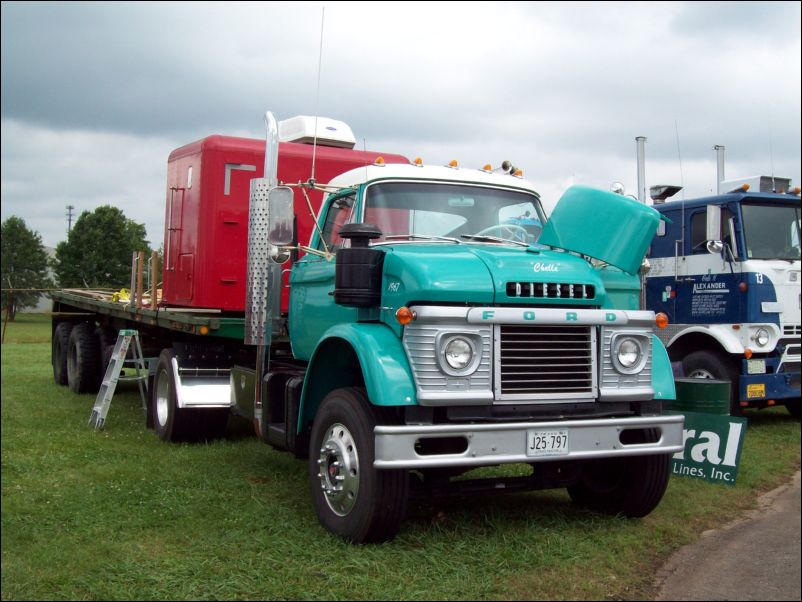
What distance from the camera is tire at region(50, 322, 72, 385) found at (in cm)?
1412

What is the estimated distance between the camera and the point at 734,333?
33.1ft

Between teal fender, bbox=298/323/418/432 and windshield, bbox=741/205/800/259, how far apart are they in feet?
20.6

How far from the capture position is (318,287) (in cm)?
638

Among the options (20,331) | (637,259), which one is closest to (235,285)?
(637,259)

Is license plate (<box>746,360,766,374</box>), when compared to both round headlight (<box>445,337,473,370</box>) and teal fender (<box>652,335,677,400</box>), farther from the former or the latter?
round headlight (<box>445,337,473,370</box>)

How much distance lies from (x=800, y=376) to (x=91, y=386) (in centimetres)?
984

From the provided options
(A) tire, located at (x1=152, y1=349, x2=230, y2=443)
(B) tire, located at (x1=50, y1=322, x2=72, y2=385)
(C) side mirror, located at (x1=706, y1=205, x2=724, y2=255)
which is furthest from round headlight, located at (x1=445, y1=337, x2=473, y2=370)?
(B) tire, located at (x1=50, y1=322, x2=72, y2=385)

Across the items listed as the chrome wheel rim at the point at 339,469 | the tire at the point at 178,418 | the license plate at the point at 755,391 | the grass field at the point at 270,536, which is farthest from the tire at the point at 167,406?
the license plate at the point at 755,391

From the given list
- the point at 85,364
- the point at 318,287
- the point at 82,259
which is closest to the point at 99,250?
the point at 82,259

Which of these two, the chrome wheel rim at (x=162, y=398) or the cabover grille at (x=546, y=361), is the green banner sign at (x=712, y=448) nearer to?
the cabover grille at (x=546, y=361)

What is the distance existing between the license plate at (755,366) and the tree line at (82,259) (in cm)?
772

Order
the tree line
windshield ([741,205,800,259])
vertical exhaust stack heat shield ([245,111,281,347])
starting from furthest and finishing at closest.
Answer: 1. the tree line
2. windshield ([741,205,800,259])
3. vertical exhaust stack heat shield ([245,111,281,347])

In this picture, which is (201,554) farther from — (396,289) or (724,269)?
(724,269)

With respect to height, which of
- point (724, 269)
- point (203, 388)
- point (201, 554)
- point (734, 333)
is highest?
point (724, 269)
